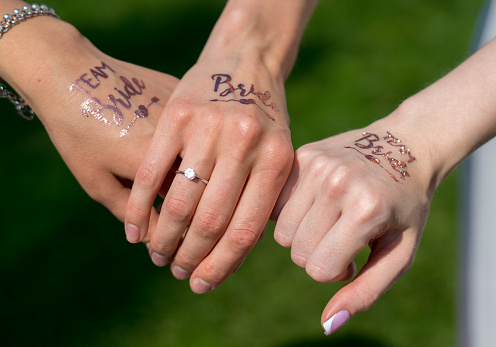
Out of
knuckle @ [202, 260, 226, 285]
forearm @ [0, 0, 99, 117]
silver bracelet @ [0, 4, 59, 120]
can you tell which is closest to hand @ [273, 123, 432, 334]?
knuckle @ [202, 260, 226, 285]

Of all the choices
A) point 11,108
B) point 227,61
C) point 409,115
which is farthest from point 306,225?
point 11,108

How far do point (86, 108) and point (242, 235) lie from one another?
65 centimetres

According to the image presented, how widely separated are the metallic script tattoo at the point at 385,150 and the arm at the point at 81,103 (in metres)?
0.68

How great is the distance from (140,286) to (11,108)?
199cm

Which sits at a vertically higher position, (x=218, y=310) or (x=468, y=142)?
(x=468, y=142)

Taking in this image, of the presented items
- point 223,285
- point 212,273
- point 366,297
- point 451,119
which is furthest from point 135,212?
point 223,285

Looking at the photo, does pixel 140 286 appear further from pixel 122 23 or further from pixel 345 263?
pixel 122 23

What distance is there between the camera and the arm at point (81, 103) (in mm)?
1840

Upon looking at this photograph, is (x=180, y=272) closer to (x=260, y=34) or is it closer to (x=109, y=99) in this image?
(x=109, y=99)

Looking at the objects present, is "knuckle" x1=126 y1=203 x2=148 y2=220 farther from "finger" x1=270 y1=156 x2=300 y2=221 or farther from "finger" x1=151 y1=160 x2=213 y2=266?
"finger" x1=270 y1=156 x2=300 y2=221

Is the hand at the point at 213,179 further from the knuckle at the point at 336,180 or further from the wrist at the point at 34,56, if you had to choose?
the wrist at the point at 34,56

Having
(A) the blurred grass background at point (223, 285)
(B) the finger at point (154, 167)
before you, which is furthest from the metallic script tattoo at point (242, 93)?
(A) the blurred grass background at point (223, 285)

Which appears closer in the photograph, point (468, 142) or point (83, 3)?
point (468, 142)

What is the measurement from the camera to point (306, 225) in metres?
1.65
